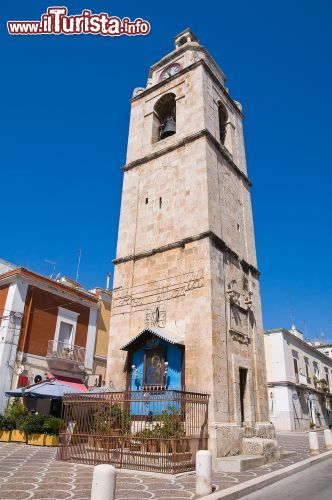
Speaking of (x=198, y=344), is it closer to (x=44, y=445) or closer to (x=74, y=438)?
(x=74, y=438)

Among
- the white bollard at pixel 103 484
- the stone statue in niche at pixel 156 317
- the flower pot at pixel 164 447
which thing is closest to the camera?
the white bollard at pixel 103 484

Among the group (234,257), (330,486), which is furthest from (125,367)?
(330,486)

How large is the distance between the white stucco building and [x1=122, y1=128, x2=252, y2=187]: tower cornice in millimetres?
17031

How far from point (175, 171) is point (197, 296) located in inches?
222

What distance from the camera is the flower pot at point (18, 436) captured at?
1436cm

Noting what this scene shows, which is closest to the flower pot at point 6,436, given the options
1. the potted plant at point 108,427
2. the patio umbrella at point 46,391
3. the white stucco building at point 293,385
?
the patio umbrella at point 46,391

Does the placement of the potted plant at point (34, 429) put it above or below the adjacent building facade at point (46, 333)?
below

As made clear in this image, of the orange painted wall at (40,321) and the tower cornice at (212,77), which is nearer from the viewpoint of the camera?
the tower cornice at (212,77)

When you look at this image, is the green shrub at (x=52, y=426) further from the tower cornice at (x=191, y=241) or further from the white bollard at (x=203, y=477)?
the white bollard at (x=203, y=477)

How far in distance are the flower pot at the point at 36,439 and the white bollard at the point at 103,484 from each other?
433 inches

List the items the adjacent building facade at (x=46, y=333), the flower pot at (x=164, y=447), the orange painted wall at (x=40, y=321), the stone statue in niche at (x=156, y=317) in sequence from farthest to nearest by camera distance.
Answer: the orange painted wall at (x=40, y=321), the adjacent building facade at (x=46, y=333), the stone statue in niche at (x=156, y=317), the flower pot at (x=164, y=447)

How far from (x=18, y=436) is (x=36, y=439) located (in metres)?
0.97

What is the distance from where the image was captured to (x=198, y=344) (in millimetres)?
11445

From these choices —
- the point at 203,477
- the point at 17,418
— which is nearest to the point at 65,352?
the point at 17,418
